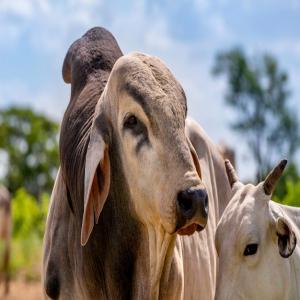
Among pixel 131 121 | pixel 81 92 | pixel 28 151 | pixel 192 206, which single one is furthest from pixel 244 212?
pixel 28 151

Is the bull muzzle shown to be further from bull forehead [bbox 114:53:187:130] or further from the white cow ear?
the white cow ear

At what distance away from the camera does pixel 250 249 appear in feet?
18.9

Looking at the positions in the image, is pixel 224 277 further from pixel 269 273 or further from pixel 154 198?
pixel 154 198

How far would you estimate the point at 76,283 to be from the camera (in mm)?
Result: 6195

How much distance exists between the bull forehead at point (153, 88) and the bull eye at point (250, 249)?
0.76 metres

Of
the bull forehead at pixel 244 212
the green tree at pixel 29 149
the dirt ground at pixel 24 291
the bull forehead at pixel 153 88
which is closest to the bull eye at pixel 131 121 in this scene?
the bull forehead at pixel 153 88

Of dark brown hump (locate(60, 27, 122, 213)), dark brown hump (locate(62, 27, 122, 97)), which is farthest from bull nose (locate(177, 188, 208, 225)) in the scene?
dark brown hump (locate(62, 27, 122, 97))

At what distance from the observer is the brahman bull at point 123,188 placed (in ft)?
18.0

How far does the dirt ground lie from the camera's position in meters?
17.9

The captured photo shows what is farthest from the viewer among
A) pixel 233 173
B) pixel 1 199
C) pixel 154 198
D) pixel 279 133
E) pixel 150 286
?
pixel 1 199

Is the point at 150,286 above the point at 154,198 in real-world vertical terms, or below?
below

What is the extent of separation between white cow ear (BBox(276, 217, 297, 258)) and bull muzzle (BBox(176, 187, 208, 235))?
0.54 m

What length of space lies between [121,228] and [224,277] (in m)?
0.64

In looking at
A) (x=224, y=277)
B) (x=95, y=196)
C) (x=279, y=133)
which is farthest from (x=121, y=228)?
(x=279, y=133)
